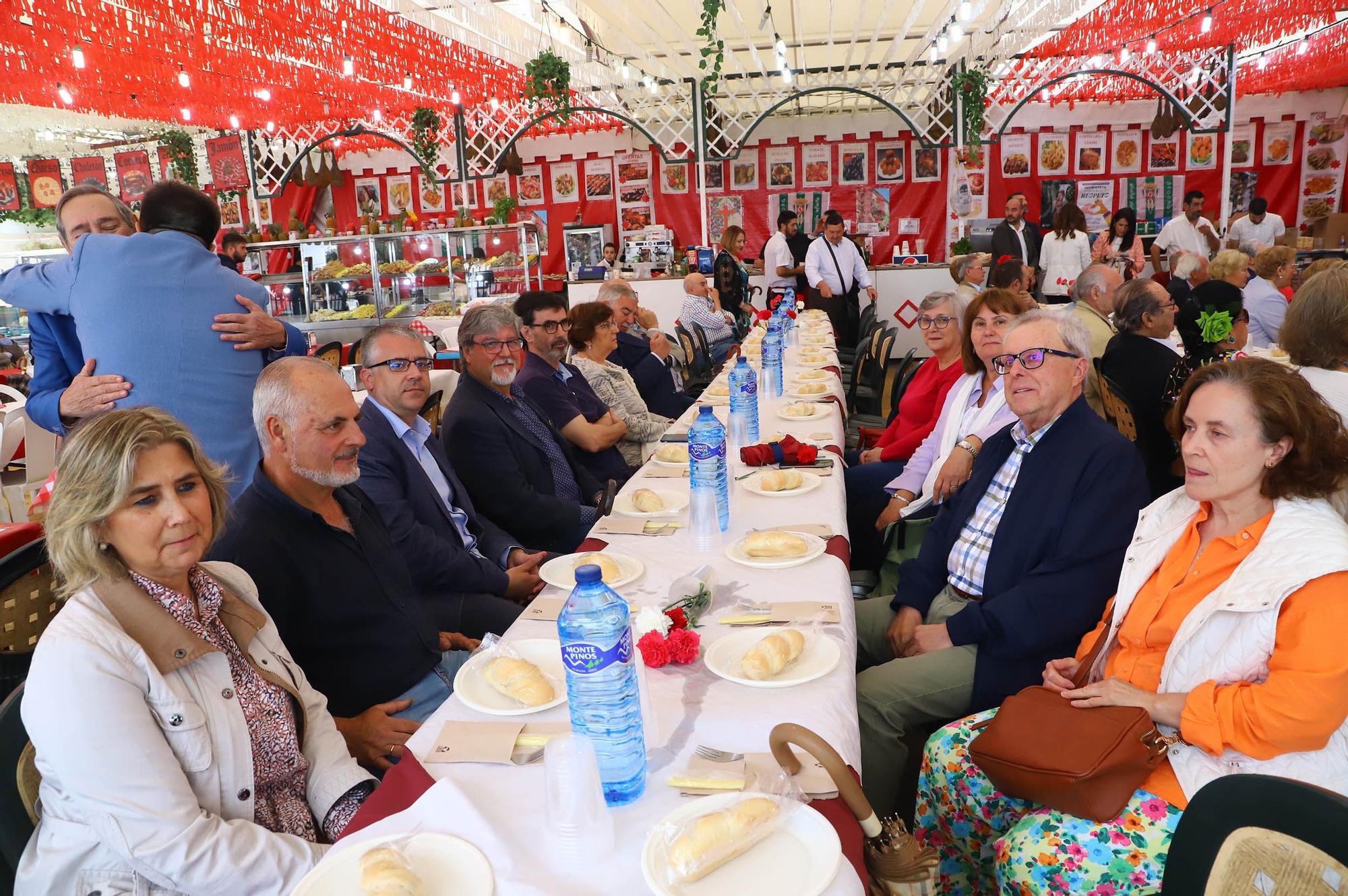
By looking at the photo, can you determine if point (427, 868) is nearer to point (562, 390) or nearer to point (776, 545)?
point (776, 545)

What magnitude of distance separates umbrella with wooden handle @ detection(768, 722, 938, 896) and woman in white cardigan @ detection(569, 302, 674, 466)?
330cm

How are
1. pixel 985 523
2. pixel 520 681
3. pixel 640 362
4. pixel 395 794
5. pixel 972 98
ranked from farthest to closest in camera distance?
pixel 972 98 → pixel 640 362 → pixel 985 523 → pixel 520 681 → pixel 395 794

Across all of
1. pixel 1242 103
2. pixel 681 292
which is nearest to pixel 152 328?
pixel 681 292

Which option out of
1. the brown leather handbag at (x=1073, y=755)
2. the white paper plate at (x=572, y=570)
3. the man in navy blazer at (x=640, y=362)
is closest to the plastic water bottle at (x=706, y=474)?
the white paper plate at (x=572, y=570)

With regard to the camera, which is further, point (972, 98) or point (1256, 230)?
point (1256, 230)

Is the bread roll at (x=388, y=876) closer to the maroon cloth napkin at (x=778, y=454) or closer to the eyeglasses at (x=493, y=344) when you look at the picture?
the maroon cloth napkin at (x=778, y=454)

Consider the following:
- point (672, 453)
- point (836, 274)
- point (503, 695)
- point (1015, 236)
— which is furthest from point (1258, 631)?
point (1015, 236)

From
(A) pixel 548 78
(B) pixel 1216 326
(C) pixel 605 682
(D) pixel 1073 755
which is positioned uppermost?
(A) pixel 548 78

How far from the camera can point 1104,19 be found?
8617 mm

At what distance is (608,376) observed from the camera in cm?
459

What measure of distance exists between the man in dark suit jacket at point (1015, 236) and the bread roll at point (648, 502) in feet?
27.6

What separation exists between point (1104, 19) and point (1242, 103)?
19.1 feet

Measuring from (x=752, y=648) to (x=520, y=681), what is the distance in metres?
0.46

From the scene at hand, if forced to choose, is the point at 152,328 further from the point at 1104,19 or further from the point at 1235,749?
the point at 1104,19
